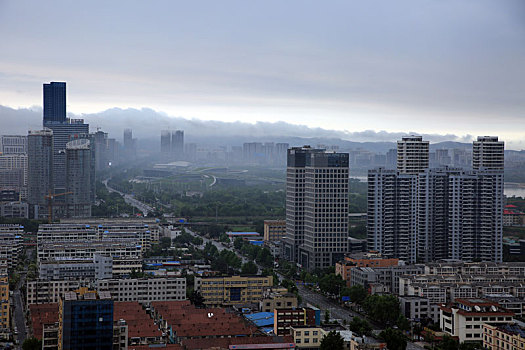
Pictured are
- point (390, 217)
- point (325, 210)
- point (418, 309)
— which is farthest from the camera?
point (325, 210)

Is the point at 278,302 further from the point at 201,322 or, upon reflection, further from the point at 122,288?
the point at 122,288

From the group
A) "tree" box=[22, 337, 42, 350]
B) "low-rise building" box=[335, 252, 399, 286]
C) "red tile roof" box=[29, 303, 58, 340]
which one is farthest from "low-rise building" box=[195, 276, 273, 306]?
"tree" box=[22, 337, 42, 350]

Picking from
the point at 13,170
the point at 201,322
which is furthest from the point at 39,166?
the point at 201,322

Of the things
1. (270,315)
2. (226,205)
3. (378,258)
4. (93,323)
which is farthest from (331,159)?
(226,205)

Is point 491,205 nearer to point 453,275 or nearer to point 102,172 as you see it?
point 453,275

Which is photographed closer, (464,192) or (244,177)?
(464,192)

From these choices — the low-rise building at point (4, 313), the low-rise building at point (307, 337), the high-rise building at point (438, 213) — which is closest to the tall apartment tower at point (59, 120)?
the high-rise building at point (438, 213)

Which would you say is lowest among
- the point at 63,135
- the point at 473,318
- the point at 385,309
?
the point at 385,309
